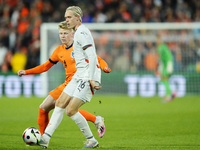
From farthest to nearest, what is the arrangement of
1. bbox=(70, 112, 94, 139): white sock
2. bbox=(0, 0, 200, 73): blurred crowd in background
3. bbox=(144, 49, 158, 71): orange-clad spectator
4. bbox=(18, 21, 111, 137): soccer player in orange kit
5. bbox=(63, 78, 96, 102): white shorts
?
bbox=(0, 0, 200, 73): blurred crowd in background, bbox=(144, 49, 158, 71): orange-clad spectator, bbox=(18, 21, 111, 137): soccer player in orange kit, bbox=(70, 112, 94, 139): white sock, bbox=(63, 78, 96, 102): white shorts

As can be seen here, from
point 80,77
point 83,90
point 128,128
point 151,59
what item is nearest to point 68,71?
point 80,77

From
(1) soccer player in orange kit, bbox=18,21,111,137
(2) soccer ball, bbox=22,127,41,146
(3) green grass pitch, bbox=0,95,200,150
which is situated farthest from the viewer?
(1) soccer player in orange kit, bbox=18,21,111,137

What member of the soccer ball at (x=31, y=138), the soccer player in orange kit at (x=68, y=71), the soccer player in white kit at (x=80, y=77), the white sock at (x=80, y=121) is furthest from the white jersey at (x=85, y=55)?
the soccer ball at (x=31, y=138)

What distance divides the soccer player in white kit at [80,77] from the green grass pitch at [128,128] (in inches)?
18.3

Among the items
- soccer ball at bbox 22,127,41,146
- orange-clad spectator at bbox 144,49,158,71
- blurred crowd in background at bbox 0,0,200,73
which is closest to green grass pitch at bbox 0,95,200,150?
soccer ball at bbox 22,127,41,146

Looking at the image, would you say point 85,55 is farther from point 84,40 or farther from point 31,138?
point 31,138

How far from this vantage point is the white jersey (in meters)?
5.09

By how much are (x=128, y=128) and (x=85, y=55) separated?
313 centimetres

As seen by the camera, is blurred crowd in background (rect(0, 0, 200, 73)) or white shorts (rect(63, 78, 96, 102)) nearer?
white shorts (rect(63, 78, 96, 102))

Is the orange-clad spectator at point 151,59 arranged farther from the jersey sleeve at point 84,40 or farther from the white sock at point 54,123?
the jersey sleeve at point 84,40

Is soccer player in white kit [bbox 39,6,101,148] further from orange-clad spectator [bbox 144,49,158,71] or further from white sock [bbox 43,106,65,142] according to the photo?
orange-clad spectator [bbox 144,49,158,71]

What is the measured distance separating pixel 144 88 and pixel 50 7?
7618mm

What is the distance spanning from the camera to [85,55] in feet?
17.3

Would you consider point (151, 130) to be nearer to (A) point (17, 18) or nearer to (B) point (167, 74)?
(B) point (167, 74)
